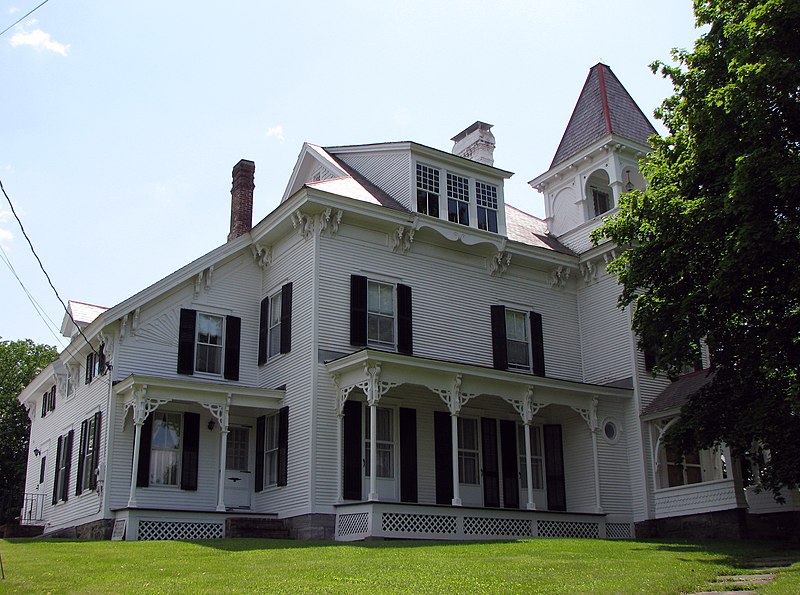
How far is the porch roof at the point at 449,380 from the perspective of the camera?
68.0 ft

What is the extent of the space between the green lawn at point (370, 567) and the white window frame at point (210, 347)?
241 inches

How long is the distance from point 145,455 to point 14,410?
30.6m

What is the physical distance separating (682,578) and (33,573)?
9330 millimetres

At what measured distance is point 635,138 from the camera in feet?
95.8

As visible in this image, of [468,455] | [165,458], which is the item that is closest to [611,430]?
[468,455]

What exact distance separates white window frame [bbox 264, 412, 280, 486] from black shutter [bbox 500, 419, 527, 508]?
6213 millimetres

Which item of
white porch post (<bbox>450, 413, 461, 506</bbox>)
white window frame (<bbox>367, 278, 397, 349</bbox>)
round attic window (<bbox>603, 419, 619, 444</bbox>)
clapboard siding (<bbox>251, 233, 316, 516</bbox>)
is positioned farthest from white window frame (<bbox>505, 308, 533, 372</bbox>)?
clapboard siding (<bbox>251, 233, 316, 516</bbox>)

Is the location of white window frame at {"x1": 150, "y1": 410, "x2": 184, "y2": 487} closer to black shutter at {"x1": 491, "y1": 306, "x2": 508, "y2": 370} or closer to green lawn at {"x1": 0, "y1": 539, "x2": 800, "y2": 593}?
green lawn at {"x1": 0, "y1": 539, "x2": 800, "y2": 593}

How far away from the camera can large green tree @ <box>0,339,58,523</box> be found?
154ft

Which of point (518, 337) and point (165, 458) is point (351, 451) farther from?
point (518, 337)

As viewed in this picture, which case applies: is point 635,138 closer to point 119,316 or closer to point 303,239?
point 303,239

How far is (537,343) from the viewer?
26.0 meters

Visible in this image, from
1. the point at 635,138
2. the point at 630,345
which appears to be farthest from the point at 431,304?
the point at 635,138

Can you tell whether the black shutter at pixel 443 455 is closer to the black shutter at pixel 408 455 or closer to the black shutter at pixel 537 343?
the black shutter at pixel 408 455
